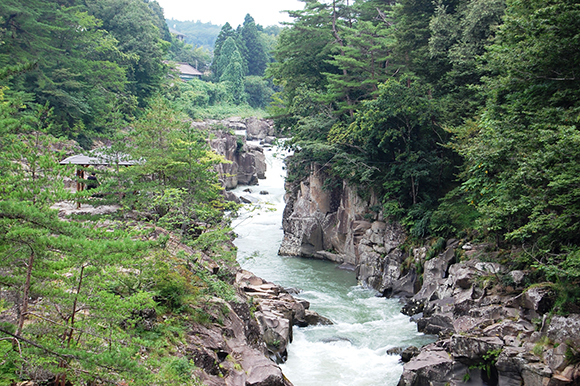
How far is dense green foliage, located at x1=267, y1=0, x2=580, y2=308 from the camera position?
1147cm

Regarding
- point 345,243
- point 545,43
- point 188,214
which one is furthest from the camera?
point 345,243

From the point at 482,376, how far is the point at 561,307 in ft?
8.55

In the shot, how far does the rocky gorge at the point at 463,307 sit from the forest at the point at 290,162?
674 mm

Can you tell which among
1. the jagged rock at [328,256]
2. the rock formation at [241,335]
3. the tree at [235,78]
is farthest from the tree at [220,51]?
the rock formation at [241,335]

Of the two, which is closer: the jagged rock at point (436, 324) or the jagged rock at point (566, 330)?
the jagged rock at point (566, 330)

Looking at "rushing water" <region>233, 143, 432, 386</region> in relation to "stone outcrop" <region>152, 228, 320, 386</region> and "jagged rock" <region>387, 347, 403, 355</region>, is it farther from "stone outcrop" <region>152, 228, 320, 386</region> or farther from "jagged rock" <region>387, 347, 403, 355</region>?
"stone outcrop" <region>152, 228, 320, 386</region>

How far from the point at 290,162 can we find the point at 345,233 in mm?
6376

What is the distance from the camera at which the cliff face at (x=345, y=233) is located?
21.0 metres

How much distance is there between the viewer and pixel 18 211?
5.33m

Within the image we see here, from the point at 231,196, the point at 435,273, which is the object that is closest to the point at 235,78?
the point at 231,196

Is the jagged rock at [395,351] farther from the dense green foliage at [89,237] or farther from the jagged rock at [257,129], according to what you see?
the jagged rock at [257,129]

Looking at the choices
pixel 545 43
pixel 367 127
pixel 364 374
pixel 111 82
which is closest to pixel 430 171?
pixel 367 127

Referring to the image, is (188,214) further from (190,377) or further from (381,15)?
(381,15)

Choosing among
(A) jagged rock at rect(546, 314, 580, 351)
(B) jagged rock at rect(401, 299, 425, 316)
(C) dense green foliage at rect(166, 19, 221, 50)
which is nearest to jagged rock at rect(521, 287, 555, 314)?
(A) jagged rock at rect(546, 314, 580, 351)
